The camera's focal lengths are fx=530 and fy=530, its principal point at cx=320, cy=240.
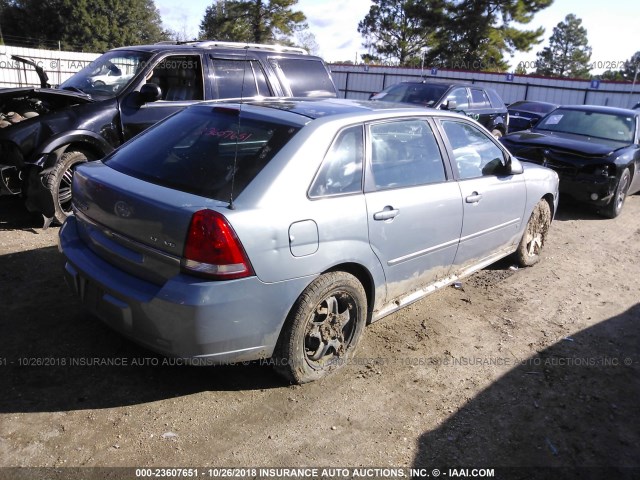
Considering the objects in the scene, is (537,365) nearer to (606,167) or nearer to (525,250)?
(525,250)

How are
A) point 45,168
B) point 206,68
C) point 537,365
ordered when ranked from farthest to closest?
point 206,68 → point 45,168 → point 537,365

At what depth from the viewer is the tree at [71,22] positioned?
146ft

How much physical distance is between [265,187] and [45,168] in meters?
3.49

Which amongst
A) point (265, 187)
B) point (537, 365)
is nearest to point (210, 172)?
point (265, 187)

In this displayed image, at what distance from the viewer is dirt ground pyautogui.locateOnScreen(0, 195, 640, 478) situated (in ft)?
9.07

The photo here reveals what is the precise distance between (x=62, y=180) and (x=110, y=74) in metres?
1.61

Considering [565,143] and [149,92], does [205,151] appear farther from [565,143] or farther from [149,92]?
[565,143]

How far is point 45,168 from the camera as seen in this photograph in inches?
210

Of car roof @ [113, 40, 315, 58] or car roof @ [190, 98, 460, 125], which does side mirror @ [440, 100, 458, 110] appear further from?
car roof @ [190, 98, 460, 125]

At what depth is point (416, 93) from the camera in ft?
37.2

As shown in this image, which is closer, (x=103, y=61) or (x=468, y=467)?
(x=468, y=467)

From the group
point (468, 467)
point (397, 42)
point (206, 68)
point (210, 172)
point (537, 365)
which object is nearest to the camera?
point (468, 467)

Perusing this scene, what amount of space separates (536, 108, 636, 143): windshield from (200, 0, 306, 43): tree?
30.8 metres

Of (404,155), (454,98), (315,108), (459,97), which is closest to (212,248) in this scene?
(315,108)
